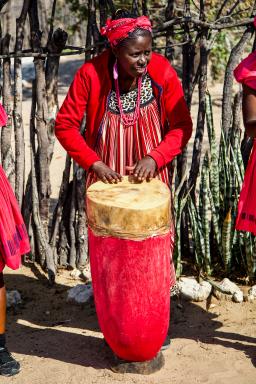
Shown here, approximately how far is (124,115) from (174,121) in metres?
0.25

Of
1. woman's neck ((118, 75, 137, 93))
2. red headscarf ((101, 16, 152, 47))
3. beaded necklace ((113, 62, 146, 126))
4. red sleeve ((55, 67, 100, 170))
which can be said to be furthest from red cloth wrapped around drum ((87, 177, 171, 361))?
red headscarf ((101, 16, 152, 47))

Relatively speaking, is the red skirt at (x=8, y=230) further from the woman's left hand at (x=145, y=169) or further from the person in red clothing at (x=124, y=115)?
the woman's left hand at (x=145, y=169)

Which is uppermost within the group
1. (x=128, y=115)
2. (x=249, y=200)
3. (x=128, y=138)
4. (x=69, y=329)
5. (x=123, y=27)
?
(x=123, y=27)

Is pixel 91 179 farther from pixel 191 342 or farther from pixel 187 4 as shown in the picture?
pixel 187 4

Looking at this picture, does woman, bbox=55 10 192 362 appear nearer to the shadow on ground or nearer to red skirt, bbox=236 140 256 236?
red skirt, bbox=236 140 256 236

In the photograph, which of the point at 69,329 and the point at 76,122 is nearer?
the point at 76,122

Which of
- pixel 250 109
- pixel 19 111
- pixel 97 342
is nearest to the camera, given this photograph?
pixel 250 109

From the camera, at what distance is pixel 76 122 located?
3.57 m

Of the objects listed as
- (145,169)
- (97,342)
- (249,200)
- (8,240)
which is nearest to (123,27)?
(145,169)

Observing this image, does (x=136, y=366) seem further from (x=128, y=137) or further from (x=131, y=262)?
(x=128, y=137)

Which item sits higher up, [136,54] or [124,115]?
[136,54]

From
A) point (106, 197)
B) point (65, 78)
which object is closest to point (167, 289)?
point (106, 197)

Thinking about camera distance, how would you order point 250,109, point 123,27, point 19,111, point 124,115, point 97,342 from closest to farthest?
point 250,109
point 123,27
point 124,115
point 97,342
point 19,111

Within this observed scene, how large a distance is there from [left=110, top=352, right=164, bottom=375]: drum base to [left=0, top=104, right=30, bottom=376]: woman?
0.52 metres
